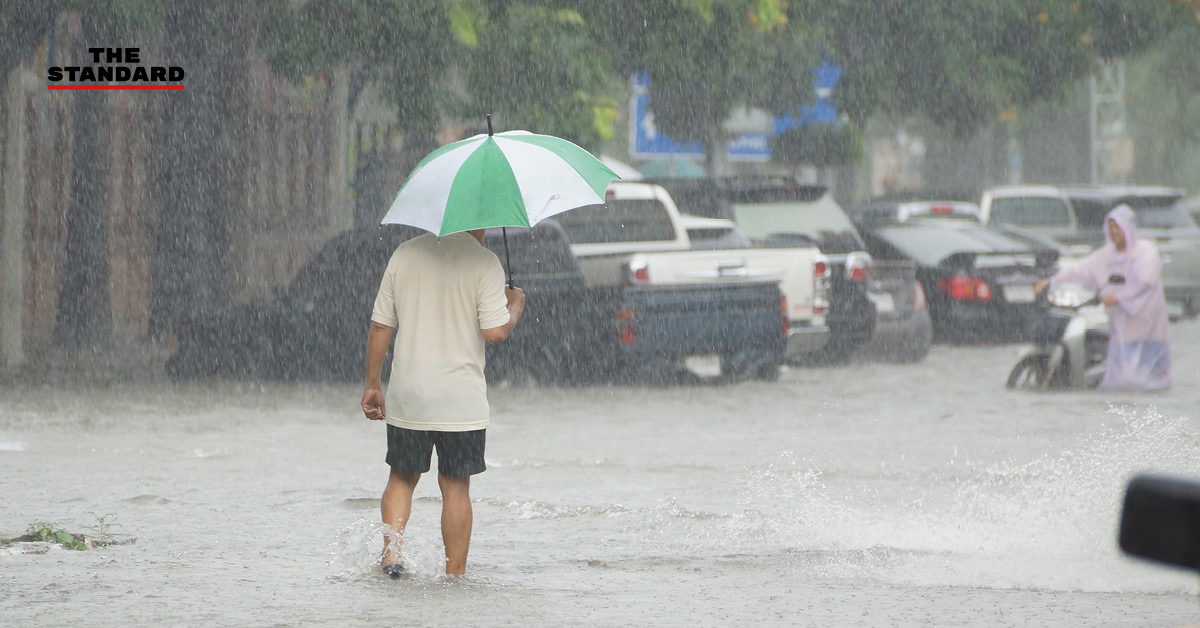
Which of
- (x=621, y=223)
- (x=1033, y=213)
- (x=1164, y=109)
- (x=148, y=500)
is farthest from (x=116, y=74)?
(x=1164, y=109)

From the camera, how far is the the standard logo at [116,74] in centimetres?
1750

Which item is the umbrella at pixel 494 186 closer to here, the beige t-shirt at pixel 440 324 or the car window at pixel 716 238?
the beige t-shirt at pixel 440 324

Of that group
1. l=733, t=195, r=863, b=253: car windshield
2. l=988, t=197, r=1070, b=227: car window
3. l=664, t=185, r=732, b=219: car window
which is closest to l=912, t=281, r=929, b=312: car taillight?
l=733, t=195, r=863, b=253: car windshield

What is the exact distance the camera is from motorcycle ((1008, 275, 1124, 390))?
14336 millimetres

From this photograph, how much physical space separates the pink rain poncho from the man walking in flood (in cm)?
915

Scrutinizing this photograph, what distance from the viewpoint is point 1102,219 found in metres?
24.1

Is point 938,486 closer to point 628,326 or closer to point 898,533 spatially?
point 898,533

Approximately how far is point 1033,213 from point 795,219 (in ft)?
26.1

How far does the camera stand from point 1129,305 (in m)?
14.3

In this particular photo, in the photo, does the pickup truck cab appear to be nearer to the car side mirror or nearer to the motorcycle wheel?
the motorcycle wheel

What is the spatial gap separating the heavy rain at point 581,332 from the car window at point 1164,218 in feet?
0.15

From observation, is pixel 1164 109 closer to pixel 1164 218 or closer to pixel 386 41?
pixel 1164 218

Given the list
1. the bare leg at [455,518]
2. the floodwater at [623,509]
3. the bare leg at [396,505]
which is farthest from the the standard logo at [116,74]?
the bare leg at [455,518]

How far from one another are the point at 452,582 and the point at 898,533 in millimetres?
2229
